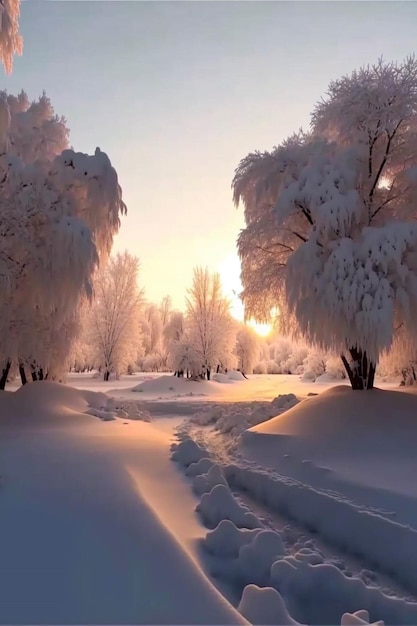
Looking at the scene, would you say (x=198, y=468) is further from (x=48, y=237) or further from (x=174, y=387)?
(x=174, y=387)

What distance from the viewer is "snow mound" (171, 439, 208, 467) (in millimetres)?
6302

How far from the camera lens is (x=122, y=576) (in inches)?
105

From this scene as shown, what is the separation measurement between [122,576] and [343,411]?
5.60m

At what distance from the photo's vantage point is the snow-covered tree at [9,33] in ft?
18.0

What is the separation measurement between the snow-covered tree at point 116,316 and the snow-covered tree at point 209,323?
427 cm

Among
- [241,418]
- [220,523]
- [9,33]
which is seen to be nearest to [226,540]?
[220,523]

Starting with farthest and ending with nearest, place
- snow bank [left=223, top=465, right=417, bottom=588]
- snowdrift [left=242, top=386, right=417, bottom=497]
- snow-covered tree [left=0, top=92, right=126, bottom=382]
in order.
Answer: snow-covered tree [left=0, top=92, right=126, bottom=382]
snowdrift [left=242, top=386, right=417, bottom=497]
snow bank [left=223, top=465, right=417, bottom=588]

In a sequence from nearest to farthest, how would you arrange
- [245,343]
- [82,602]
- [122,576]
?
[82,602] < [122,576] < [245,343]

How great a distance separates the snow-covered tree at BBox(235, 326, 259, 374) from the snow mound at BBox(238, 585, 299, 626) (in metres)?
41.8

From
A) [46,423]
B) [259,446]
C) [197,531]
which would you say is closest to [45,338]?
[46,423]

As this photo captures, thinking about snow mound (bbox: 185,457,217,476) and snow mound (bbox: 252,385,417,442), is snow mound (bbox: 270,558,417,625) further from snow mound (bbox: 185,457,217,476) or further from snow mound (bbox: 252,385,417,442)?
snow mound (bbox: 252,385,417,442)

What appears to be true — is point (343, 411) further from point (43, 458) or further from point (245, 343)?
point (245, 343)

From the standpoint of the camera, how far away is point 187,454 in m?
6.51

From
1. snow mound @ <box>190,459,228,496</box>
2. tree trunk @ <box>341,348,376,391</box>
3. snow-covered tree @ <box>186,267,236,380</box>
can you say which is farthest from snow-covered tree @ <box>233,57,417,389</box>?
snow-covered tree @ <box>186,267,236,380</box>
